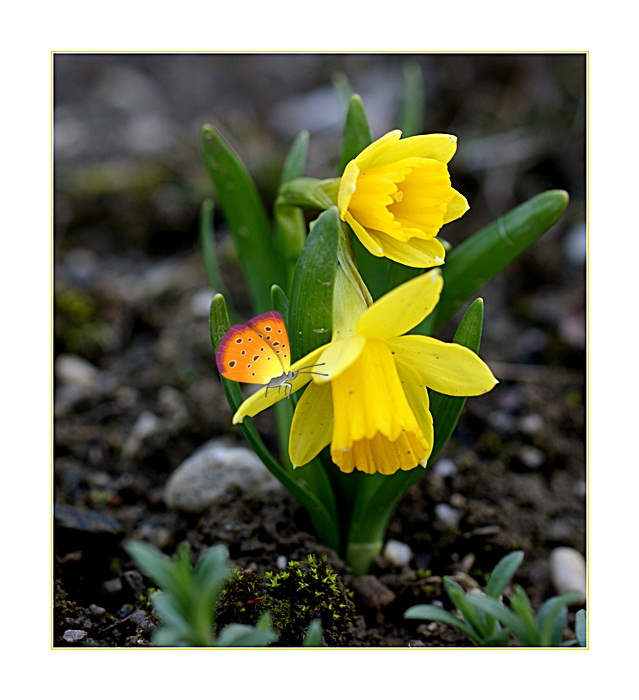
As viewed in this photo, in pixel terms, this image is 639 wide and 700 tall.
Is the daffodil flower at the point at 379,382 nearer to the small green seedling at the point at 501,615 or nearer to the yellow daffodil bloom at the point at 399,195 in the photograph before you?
the yellow daffodil bloom at the point at 399,195

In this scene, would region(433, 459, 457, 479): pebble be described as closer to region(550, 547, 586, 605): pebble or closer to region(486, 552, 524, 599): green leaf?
region(550, 547, 586, 605): pebble

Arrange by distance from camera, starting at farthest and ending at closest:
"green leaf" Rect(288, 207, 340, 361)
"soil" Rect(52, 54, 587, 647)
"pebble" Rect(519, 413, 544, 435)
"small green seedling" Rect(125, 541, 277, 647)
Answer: "pebble" Rect(519, 413, 544, 435)
"soil" Rect(52, 54, 587, 647)
"green leaf" Rect(288, 207, 340, 361)
"small green seedling" Rect(125, 541, 277, 647)

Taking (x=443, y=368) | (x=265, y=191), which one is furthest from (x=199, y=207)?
(x=443, y=368)

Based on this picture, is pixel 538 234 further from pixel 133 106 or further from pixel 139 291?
pixel 133 106

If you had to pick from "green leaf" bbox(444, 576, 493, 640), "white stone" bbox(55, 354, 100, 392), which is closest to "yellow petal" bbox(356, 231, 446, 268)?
"green leaf" bbox(444, 576, 493, 640)

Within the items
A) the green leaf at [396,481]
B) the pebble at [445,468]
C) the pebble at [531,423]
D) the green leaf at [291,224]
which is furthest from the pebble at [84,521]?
the pebble at [531,423]

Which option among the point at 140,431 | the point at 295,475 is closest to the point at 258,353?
the point at 295,475
